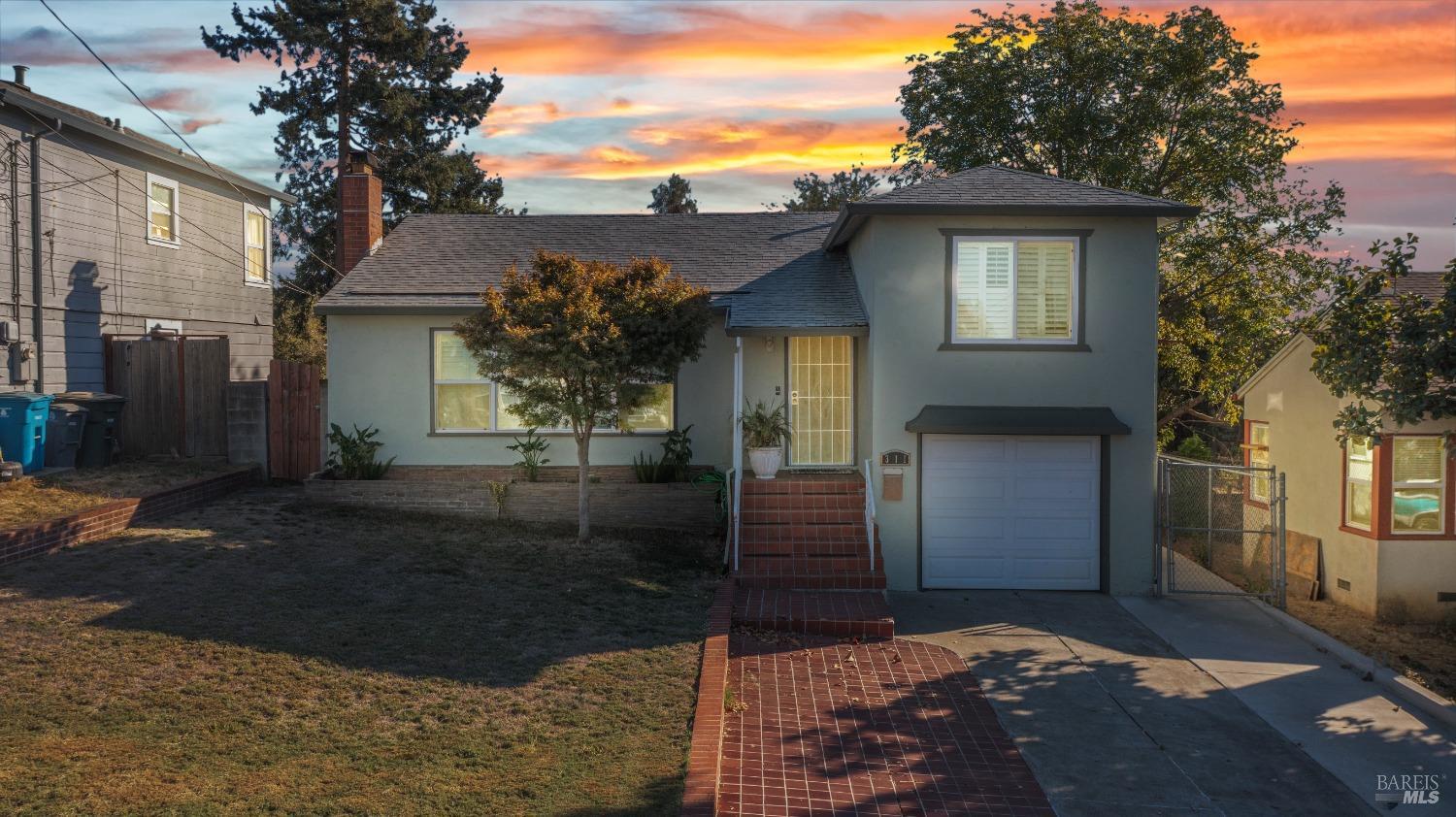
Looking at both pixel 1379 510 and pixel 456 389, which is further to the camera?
pixel 456 389

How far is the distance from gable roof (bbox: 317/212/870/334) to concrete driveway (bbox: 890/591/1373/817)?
4574 millimetres

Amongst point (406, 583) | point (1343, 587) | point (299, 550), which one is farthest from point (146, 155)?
point (1343, 587)

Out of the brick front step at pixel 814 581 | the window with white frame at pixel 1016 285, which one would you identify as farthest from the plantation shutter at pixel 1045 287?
the brick front step at pixel 814 581

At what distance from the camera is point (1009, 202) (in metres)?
12.5

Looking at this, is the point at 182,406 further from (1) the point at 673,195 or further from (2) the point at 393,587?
(1) the point at 673,195

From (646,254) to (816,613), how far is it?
28.0ft

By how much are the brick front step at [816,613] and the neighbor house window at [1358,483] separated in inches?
316

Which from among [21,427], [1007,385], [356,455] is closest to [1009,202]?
[1007,385]

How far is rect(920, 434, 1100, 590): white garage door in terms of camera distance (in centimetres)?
1291

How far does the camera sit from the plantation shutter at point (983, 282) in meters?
12.9

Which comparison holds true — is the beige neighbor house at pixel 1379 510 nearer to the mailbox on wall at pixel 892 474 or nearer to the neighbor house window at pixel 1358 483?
the neighbor house window at pixel 1358 483

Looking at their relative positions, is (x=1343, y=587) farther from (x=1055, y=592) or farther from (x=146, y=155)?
(x=146, y=155)

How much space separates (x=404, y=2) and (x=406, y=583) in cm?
2514

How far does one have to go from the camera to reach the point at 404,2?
30.2m
